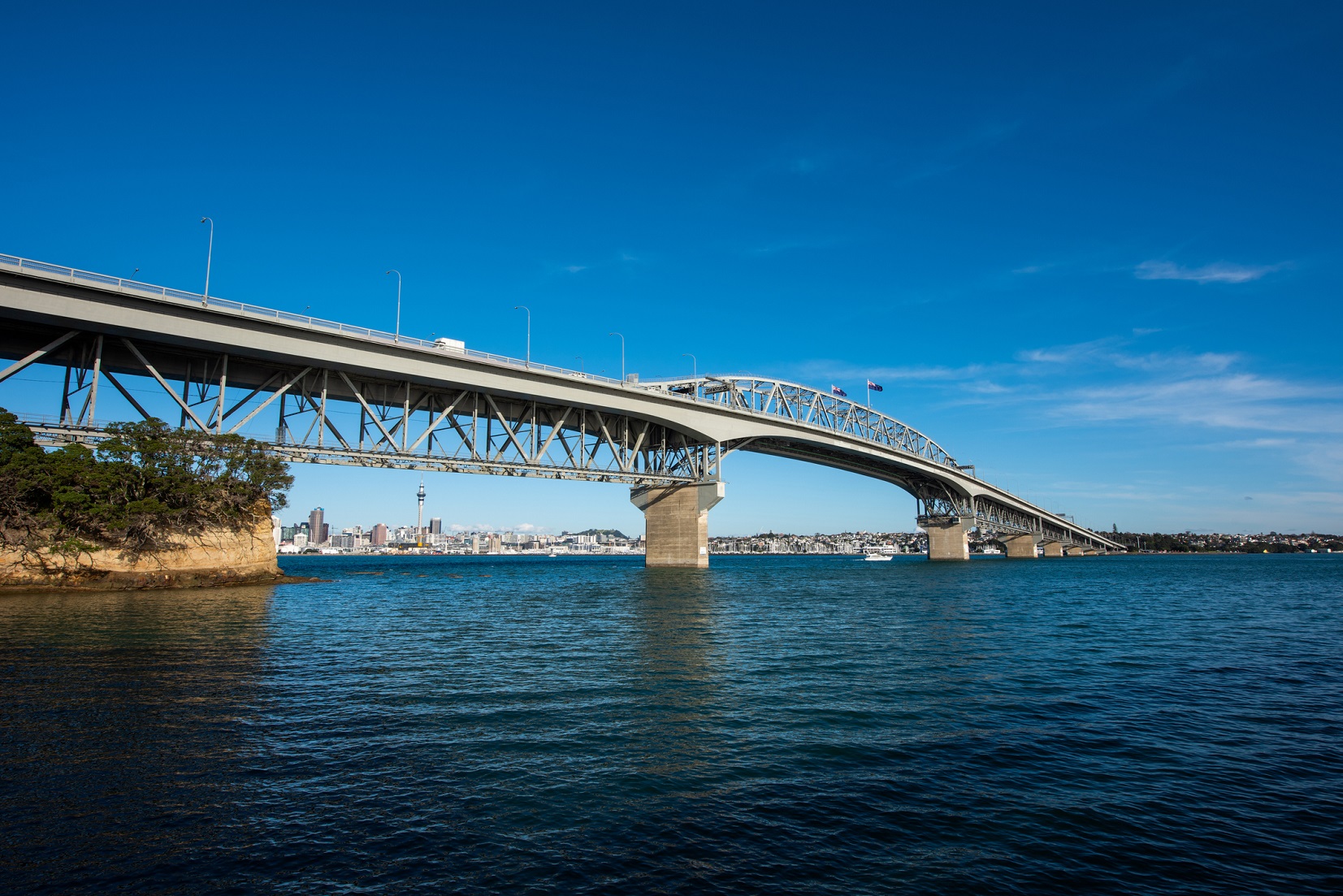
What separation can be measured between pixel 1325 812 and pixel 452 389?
183 ft

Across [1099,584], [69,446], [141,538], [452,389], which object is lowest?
[1099,584]

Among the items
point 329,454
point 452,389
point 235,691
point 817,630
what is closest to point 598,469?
point 452,389

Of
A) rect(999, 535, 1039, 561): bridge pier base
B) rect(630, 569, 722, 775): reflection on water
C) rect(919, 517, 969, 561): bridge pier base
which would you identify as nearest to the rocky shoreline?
rect(630, 569, 722, 775): reflection on water

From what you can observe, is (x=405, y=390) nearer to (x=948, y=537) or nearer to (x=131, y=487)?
(x=131, y=487)

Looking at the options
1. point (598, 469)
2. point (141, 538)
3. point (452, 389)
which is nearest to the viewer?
point (141, 538)

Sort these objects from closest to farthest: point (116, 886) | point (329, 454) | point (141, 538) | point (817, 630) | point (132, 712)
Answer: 1. point (116, 886)
2. point (132, 712)
3. point (817, 630)
4. point (141, 538)
5. point (329, 454)

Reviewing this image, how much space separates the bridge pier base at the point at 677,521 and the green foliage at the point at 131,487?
38.4m

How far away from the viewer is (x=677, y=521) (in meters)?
77.7

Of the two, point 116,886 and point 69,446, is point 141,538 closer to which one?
point 69,446

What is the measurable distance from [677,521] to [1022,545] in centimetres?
10976

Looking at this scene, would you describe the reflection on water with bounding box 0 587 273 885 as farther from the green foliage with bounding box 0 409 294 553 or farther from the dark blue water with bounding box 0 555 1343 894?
the green foliage with bounding box 0 409 294 553

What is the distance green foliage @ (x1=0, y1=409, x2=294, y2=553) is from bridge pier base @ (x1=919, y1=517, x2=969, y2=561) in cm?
10493

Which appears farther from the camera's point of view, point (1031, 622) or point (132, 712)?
point (1031, 622)

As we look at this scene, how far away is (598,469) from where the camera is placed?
215 ft
